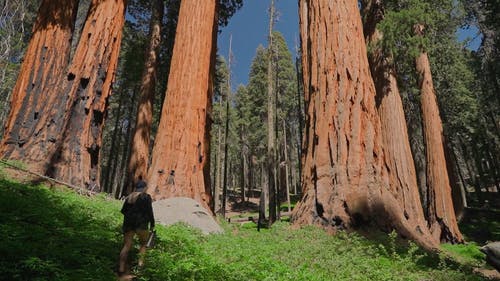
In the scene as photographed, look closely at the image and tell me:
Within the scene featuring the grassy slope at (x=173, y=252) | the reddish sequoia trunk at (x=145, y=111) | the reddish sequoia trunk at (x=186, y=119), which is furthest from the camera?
the reddish sequoia trunk at (x=145, y=111)

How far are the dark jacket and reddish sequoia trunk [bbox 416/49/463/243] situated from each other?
35.2 feet

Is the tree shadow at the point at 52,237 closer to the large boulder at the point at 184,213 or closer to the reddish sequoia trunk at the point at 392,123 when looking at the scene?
the large boulder at the point at 184,213

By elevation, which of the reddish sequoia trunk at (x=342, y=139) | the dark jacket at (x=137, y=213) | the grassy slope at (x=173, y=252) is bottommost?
the grassy slope at (x=173, y=252)

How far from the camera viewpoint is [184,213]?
741cm

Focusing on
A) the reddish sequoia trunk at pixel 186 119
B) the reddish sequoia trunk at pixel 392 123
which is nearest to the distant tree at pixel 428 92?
the reddish sequoia trunk at pixel 392 123

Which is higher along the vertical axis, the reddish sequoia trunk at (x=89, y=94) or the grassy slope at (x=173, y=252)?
the reddish sequoia trunk at (x=89, y=94)

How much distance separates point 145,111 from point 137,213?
8999 mm

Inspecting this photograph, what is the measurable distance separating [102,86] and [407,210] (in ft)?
25.9

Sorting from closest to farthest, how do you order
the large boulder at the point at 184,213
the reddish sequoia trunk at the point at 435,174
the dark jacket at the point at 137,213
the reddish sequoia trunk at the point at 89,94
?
the dark jacket at the point at 137,213, the large boulder at the point at 184,213, the reddish sequoia trunk at the point at 89,94, the reddish sequoia trunk at the point at 435,174

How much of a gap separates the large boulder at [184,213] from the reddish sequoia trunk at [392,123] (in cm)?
435

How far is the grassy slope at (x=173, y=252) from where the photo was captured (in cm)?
353

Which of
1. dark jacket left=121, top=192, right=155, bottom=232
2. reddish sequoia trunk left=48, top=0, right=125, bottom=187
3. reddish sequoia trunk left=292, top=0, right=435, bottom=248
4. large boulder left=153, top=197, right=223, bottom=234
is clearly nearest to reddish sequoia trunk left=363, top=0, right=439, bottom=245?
reddish sequoia trunk left=292, top=0, right=435, bottom=248

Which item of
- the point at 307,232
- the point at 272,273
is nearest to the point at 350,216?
the point at 307,232

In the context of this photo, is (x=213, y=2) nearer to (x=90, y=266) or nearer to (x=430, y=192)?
(x=90, y=266)
